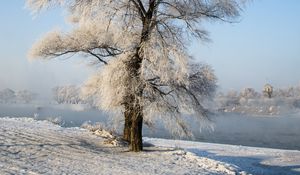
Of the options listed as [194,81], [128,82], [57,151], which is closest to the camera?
[57,151]

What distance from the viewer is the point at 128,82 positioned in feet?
57.0

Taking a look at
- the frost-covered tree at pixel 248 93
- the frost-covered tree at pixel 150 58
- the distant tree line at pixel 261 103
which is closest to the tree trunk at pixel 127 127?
the frost-covered tree at pixel 150 58

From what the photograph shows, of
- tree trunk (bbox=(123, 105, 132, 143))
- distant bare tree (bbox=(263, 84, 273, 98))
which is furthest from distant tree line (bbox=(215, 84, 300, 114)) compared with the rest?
→ tree trunk (bbox=(123, 105, 132, 143))

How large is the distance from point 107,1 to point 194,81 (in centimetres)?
486

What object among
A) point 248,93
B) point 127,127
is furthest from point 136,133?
point 248,93

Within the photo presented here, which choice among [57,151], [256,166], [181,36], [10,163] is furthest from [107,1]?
[256,166]

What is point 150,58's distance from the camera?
16.9m

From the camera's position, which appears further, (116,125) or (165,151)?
(116,125)

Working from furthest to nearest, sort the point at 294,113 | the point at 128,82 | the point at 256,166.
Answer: the point at 294,113
the point at 256,166
the point at 128,82

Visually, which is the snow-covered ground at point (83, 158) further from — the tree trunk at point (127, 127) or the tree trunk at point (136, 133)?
the tree trunk at point (127, 127)

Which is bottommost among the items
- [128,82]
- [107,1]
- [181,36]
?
[128,82]

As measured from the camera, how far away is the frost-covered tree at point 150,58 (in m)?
17.1

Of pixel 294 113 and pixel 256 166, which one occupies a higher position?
pixel 294 113

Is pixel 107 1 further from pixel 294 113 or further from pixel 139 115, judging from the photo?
pixel 294 113
